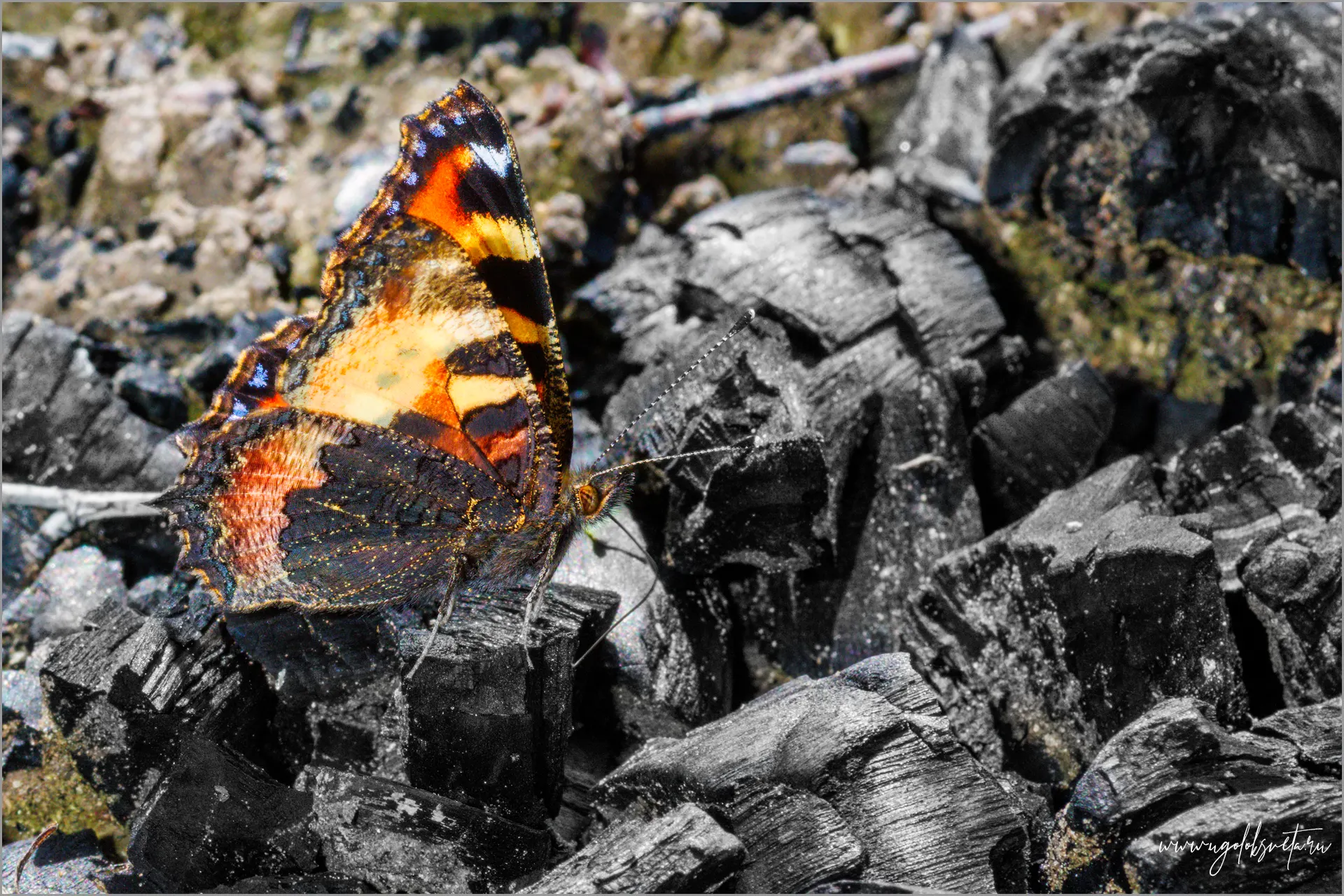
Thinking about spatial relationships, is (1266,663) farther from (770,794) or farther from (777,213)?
(777,213)

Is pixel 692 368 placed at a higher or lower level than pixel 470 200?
lower

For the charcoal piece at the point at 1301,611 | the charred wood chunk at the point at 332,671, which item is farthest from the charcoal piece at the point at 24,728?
the charcoal piece at the point at 1301,611

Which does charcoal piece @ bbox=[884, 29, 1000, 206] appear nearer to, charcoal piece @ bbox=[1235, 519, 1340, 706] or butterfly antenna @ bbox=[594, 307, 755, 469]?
butterfly antenna @ bbox=[594, 307, 755, 469]

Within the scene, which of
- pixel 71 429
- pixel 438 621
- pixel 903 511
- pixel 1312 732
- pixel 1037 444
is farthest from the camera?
pixel 71 429

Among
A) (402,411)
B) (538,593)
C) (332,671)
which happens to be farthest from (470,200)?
(332,671)

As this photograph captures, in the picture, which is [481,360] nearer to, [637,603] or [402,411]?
[402,411]

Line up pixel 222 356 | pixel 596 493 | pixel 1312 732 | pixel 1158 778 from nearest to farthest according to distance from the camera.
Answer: pixel 1158 778
pixel 1312 732
pixel 596 493
pixel 222 356

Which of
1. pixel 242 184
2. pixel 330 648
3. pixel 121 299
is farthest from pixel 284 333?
pixel 242 184
